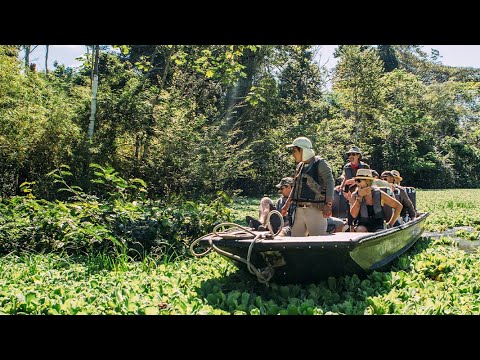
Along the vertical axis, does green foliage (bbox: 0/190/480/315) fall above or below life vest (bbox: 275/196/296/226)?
below

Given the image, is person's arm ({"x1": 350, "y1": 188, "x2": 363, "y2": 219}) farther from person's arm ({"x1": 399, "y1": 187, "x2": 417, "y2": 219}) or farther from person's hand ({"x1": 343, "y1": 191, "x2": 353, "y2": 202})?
person's arm ({"x1": 399, "y1": 187, "x2": 417, "y2": 219})

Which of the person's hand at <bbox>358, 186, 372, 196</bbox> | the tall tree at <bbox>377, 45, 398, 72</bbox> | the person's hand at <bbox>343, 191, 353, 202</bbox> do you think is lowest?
the person's hand at <bbox>343, 191, 353, 202</bbox>

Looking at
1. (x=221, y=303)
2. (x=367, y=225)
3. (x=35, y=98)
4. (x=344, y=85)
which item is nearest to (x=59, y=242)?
(x=221, y=303)

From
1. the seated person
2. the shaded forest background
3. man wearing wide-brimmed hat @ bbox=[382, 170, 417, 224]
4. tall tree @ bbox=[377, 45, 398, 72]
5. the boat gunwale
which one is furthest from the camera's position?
tall tree @ bbox=[377, 45, 398, 72]

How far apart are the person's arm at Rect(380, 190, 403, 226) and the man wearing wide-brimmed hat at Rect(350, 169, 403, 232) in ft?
0.12

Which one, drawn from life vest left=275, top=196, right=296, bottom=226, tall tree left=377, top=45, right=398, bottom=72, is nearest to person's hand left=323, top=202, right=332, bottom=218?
life vest left=275, top=196, right=296, bottom=226

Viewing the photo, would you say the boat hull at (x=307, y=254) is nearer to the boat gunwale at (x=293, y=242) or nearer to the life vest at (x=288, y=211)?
the boat gunwale at (x=293, y=242)

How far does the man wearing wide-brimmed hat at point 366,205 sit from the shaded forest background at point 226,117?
3.04m

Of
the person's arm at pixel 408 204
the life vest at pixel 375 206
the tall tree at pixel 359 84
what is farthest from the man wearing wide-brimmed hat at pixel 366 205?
the tall tree at pixel 359 84

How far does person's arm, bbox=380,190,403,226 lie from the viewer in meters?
6.34

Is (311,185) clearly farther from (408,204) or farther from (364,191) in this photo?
(408,204)
